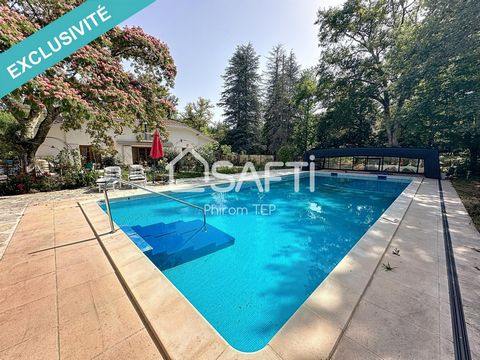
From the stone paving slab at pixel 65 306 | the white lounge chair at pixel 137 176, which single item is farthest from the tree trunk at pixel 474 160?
the white lounge chair at pixel 137 176

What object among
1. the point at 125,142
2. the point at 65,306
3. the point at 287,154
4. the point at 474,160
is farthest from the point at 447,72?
the point at 125,142

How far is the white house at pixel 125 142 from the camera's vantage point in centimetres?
1409

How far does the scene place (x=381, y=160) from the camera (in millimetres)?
14836

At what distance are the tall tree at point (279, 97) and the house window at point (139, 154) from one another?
15.0 meters

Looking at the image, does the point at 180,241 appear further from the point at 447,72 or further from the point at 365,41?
the point at 365,41

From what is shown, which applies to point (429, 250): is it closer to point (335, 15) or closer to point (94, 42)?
point (94, 42)

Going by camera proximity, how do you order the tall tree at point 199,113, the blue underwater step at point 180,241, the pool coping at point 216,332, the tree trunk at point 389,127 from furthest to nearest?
the tall tree at point 199,113, the tree trunk at point 389,127, the blue underwater step at point 180,241, the pool coping at point 216,332

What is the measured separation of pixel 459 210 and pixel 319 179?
Answer: 8926mm

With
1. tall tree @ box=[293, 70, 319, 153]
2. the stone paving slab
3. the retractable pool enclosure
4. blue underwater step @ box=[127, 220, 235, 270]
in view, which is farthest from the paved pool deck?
tall tree @ box=[293, 70, 319, 153]

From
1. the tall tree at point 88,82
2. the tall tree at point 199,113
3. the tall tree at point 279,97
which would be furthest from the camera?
the tall tree at point 199,113

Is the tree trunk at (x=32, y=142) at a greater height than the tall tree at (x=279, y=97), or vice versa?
the tall tree at (x=279, y=97)

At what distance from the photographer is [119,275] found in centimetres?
290

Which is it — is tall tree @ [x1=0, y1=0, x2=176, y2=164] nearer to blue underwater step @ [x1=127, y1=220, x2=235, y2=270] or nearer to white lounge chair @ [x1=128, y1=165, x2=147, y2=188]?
white lounge chair @ [x1=128, y1=165, x2=147, y2=188]

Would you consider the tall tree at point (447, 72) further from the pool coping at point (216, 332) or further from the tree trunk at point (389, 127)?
the pool coping at point (216, 332)
